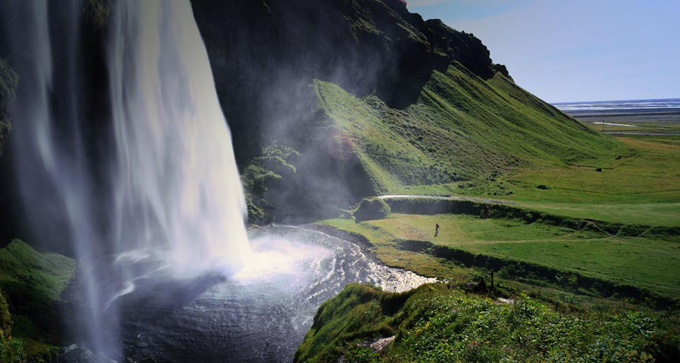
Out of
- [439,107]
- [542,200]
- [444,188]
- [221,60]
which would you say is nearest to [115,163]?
[221,60]

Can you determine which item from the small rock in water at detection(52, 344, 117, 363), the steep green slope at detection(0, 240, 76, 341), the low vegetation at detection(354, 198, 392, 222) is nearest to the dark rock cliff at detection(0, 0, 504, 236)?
the steep green slope at detection(0, 240, 76, 341)

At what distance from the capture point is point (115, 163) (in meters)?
55.7

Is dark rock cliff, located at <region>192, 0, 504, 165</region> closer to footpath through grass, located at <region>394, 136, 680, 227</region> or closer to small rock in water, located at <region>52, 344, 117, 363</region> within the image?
footpath through grass, located at <region>394, 136, 680, 227</region>

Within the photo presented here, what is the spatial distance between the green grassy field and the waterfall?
20825mm

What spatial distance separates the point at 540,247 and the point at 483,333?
36.1m

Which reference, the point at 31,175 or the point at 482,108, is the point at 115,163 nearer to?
the point at 31,175

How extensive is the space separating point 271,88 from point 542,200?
65.5m

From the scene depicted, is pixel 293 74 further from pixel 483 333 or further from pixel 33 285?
pixel 483 333

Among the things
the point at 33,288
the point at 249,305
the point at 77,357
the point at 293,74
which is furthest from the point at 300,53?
the point at 77,357

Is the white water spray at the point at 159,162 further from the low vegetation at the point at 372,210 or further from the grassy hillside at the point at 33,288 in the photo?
the low vegetation at the point at 372,210

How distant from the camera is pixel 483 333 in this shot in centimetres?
1519

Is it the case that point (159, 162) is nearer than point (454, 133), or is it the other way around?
point (159, 162)

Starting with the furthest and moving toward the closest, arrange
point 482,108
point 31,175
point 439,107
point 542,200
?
1. point 482,108
2. point 439,107
3. point 542,200
4. point 31,175

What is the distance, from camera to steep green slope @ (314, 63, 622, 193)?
Result: 289 feet
